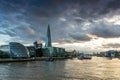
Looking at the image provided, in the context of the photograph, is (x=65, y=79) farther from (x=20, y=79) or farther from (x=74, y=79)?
(x=20, y=79)

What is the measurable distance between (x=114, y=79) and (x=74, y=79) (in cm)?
1000

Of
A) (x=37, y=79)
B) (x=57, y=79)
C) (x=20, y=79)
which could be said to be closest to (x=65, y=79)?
(x=57, y=79)

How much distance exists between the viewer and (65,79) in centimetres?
5656

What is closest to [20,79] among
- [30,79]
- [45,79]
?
[30,79]

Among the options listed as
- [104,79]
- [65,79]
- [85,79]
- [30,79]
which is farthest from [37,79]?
[104,79]

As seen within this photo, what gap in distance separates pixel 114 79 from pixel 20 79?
74.7 feet

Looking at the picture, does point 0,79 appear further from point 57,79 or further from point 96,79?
point 96,79

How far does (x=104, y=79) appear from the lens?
2269 inches

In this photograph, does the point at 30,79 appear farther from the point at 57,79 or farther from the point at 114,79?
the point at 114,79

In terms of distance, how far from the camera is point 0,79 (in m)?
56.0

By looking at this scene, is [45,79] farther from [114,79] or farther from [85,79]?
[114,79]

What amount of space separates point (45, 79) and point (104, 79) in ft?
47.1

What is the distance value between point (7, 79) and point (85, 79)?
729 inches

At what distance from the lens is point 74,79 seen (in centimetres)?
5666
